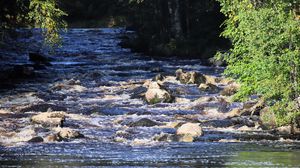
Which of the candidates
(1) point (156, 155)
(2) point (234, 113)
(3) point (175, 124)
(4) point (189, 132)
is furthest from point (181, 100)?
(1) point (156, 155)

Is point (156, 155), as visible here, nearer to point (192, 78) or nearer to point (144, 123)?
point (144, 123)

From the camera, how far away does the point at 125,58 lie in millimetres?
51000

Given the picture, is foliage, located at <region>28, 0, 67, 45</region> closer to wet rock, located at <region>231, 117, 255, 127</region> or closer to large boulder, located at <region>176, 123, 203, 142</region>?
large boulder, located at <region>176, 123, 203, 142</region>

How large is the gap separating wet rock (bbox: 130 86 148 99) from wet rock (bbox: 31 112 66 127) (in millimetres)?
6381

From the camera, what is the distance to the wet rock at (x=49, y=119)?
2277 centimetres

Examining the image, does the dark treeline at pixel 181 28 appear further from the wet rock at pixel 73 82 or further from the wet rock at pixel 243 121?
the wet rock at pixel 243 121

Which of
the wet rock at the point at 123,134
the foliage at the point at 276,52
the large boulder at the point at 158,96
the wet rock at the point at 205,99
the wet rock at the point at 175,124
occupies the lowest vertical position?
the wet rock at the point at 205,99

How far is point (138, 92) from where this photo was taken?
31344 millimetres

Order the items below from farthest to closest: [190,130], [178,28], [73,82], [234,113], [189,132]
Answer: [178,28] < [73,82] < [234,113] < [190,130] < [189,132]

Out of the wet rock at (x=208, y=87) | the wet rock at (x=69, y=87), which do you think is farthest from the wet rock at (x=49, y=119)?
the wet rock at (x=208, y=87)

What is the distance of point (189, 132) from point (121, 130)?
2.32m

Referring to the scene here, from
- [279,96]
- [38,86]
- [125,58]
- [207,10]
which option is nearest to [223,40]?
[207,10]

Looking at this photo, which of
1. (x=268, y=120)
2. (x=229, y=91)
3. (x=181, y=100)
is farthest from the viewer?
(x=229, y=91)

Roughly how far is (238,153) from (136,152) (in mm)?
2666
